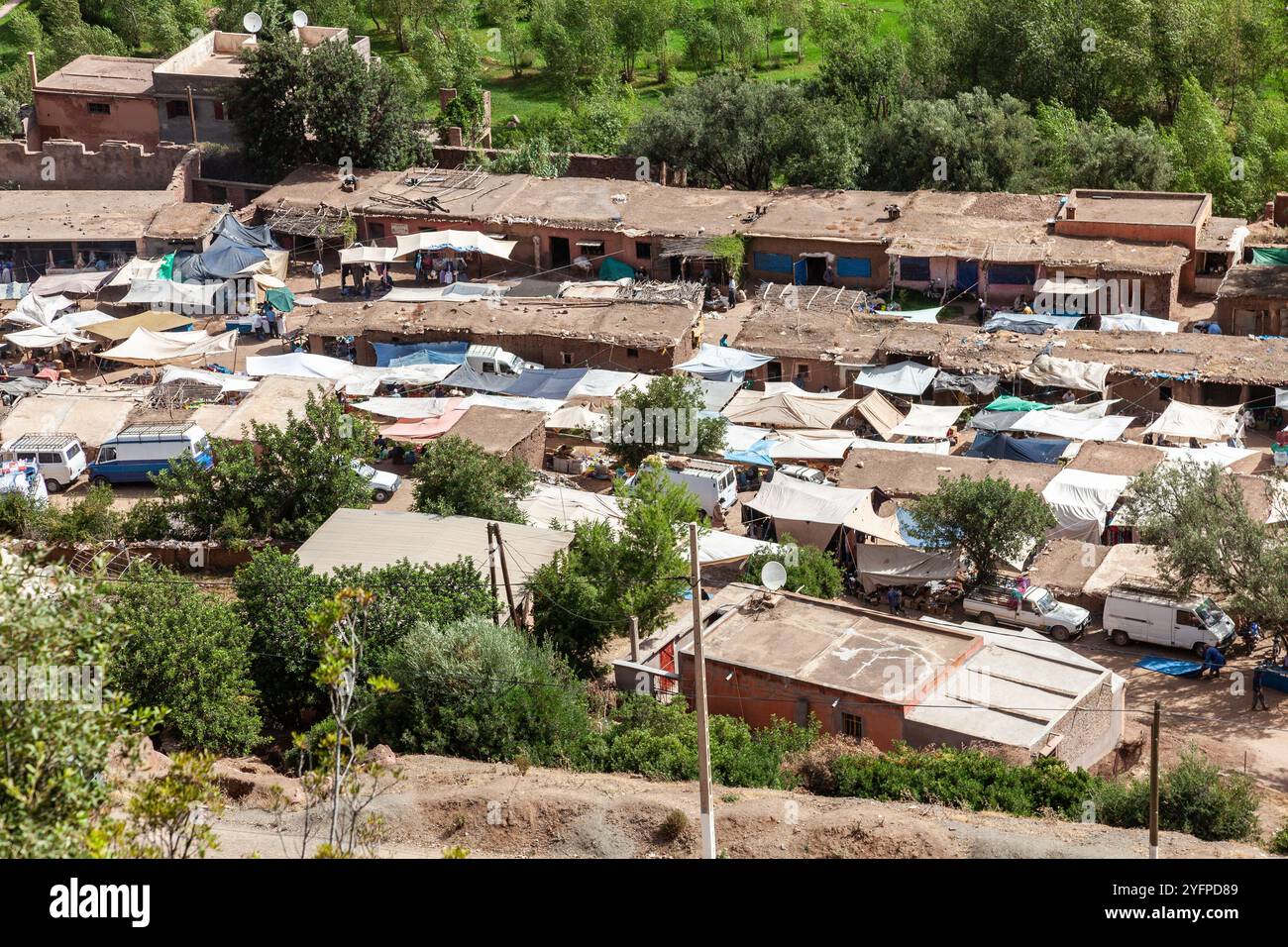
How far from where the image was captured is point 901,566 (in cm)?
3017

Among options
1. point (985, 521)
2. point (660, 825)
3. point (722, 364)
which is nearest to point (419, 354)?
point (722, 364)

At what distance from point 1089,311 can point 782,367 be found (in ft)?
29.0

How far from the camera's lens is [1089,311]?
43125mm

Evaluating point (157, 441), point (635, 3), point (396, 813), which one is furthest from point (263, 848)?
point (635, 3)

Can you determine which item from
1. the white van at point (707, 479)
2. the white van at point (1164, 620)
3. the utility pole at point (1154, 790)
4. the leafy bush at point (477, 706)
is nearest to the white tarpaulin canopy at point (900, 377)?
the white van at point (707, 479)

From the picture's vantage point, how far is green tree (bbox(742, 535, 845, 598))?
2886 cm

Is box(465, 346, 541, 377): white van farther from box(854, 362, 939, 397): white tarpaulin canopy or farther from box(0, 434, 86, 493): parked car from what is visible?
box(0, 434, 86, 493): parked car

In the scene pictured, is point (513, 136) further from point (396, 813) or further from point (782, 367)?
point (396, 813)

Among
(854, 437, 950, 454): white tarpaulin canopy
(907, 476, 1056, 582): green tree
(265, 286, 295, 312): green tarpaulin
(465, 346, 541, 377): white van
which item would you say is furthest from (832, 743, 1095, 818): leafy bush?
(265, 286, 295, 312): green tarpaulin

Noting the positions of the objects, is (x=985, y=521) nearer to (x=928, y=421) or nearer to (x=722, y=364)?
(x=928, y=421)

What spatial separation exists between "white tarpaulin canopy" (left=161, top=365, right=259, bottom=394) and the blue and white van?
3.34 metres

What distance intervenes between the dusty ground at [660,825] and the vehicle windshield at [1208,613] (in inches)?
331

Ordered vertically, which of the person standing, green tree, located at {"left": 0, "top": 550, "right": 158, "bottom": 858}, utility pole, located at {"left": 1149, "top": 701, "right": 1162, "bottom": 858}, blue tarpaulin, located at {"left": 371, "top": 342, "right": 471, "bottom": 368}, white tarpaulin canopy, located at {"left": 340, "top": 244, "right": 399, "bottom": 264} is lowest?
the person standing

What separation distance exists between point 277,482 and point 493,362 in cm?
1104
